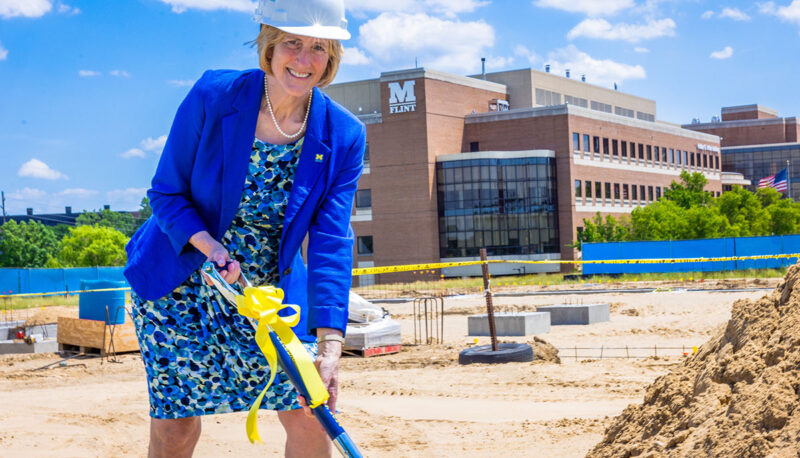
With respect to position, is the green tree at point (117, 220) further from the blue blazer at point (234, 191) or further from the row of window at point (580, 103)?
the blue blazer at point (234, 191)

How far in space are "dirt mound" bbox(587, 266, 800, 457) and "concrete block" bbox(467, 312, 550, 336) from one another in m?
12.5

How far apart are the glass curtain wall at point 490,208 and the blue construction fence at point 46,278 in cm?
2289

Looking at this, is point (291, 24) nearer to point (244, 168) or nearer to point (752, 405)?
point (244, 168)

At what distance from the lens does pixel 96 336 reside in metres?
15.4

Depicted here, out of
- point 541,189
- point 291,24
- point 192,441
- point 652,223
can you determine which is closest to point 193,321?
point 192,441

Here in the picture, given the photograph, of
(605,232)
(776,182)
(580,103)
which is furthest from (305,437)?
(580,103)

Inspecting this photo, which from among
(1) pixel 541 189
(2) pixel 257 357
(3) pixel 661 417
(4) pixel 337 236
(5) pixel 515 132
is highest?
(5) pixel 515 132

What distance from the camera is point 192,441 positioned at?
315 cm

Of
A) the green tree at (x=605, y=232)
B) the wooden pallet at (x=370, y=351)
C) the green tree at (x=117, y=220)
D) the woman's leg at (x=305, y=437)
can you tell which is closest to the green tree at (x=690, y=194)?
the green tree at (x=605, y=232)

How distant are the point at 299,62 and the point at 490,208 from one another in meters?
57.0

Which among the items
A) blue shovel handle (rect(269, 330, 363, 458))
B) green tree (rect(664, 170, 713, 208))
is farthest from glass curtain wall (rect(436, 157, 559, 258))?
blue shovel handle (rect(269, 330, 363, 458))

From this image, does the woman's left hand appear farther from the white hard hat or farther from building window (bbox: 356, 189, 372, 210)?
building window (bbox: 356, 189, 372, 210)

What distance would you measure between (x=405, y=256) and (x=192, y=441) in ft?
189

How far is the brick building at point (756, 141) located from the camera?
95.1m
